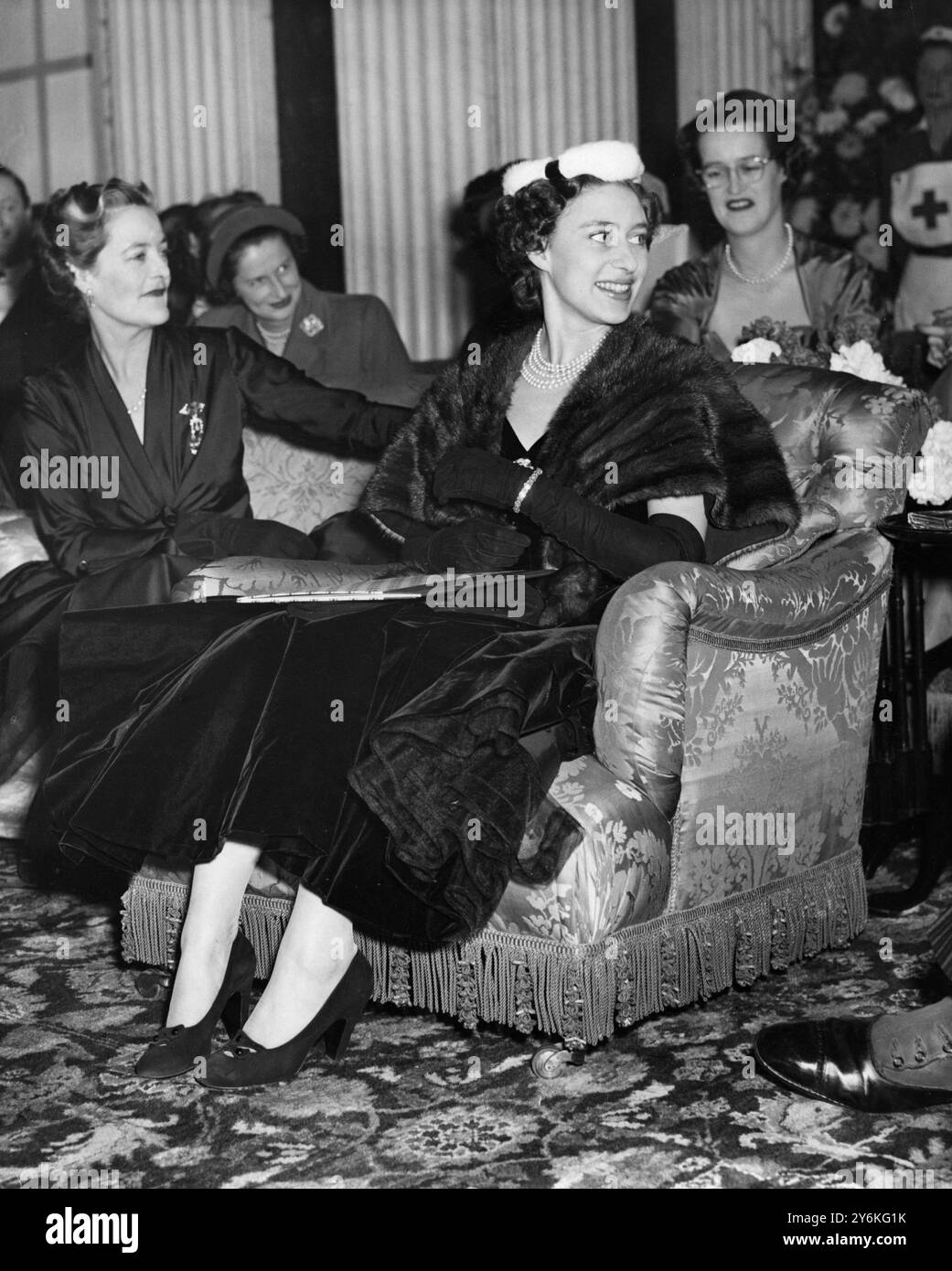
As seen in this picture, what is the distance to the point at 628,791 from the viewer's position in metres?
2.33

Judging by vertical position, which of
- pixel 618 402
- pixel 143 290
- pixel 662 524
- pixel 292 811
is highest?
pixel 143 290

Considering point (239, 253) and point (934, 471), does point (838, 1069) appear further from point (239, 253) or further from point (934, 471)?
point (239, 253)

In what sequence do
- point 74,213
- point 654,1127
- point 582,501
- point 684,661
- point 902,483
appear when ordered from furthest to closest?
point 74,213 → point 902,483 → point 582,501 → point 684,661 → point 654,1127

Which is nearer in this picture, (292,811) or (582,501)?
(292,811)

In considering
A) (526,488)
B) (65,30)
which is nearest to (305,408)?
(526,488)

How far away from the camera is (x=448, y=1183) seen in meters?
2.01

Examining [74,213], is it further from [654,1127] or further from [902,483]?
[654,1127]

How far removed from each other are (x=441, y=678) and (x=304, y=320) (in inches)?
102

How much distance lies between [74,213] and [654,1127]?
273 cm

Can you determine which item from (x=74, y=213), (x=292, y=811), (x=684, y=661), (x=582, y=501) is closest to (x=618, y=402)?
(x=582, y=501)
